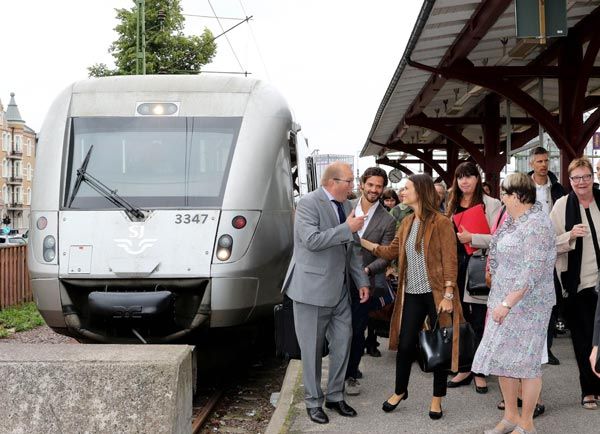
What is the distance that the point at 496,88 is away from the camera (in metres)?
10.4

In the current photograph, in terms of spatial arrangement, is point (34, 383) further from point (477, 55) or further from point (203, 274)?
point (477, 55)

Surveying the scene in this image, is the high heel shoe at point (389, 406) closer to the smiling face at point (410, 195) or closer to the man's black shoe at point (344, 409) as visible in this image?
the man's black shoe at point (344, 409)

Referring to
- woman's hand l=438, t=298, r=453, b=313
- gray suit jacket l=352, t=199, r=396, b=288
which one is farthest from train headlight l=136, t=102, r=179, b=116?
woman's hand l=438, t=298, r=453, b=313

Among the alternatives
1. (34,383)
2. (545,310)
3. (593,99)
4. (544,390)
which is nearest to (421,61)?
(593,99)

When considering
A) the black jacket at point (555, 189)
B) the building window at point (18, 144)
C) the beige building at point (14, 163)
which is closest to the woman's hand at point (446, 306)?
the black jacket at point (555, 189)

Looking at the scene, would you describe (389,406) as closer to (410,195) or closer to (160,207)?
(410,195)

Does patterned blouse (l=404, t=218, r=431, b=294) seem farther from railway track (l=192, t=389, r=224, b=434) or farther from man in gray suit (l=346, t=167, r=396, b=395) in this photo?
railway track (l=192, t=389, r=224, b=434)

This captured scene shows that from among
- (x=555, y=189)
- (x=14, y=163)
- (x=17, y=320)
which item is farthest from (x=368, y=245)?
(x=14, y=163)

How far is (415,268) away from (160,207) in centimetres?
249

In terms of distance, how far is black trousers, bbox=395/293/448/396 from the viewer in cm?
549

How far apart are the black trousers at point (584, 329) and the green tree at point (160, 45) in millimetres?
30718

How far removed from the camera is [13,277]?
1433cm

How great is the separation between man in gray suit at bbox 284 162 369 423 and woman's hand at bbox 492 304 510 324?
108 cm

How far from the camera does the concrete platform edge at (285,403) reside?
5.34m
